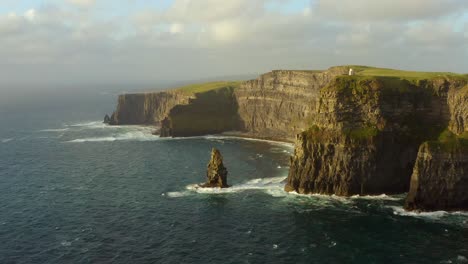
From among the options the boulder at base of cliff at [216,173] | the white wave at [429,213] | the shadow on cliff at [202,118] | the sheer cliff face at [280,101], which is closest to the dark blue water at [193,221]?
the white wave at [429,213]

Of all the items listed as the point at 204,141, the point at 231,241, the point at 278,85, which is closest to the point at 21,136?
the point at 204,141

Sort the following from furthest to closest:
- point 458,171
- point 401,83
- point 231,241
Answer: point 401,83 < point 458,171 < point 231,241

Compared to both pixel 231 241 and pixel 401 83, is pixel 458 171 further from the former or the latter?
pixel 231 241

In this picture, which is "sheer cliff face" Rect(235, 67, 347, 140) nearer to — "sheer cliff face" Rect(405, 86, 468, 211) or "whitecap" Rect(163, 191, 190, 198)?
"whitecap" Rect(163, 191, 190, 198)

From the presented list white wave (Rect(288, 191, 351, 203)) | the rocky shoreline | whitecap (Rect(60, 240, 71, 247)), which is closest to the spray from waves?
white wave (Rect(288, 191, 351, 203))

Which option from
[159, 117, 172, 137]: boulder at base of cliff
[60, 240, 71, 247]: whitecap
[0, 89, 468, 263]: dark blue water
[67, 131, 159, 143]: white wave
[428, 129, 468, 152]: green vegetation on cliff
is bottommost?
[60, 240, 71, 247]: whitecap

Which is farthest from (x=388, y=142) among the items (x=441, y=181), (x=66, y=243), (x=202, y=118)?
(x=202, y=118)

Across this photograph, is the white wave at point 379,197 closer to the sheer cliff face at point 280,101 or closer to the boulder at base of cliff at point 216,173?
the boulder at base of cliff at point 216,173
